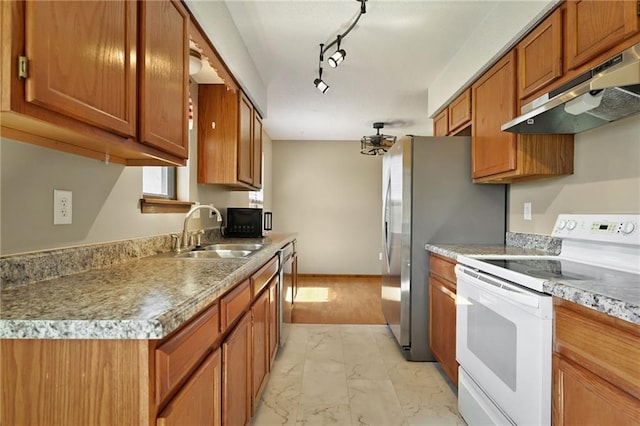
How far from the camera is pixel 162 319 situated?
2.42 feet

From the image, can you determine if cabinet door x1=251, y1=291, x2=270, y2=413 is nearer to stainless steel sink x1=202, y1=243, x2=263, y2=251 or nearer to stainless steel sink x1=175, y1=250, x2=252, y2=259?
stainless steel sink x1=175, y1=250, x2=252, y2=259

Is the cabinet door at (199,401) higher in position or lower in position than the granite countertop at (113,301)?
lower

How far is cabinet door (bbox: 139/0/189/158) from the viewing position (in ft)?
3.93

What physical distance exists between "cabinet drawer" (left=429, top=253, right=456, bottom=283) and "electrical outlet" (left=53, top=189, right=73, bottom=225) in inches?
78.2

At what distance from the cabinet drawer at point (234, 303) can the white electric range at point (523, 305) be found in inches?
42.9

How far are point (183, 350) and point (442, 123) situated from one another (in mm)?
3088

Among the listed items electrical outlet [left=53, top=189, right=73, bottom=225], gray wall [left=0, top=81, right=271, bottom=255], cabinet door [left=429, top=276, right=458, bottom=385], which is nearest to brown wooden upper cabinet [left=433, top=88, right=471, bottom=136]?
cabinet door [left=429, top=276, right=458, bottom=385]

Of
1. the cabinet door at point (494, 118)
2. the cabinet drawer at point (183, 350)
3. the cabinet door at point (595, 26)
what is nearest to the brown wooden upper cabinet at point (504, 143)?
the cabinet door at point (494, 118)

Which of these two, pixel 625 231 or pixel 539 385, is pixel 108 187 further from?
pixel 625 231

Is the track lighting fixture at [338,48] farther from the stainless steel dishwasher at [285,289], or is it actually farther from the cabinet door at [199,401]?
the cabinet door at [199,401]

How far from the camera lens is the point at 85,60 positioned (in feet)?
3.01

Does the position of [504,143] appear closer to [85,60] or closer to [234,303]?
[234,303]

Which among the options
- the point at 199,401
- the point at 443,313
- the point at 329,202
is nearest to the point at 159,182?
the point at 199,401

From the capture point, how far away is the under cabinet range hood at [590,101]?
1.18 m
